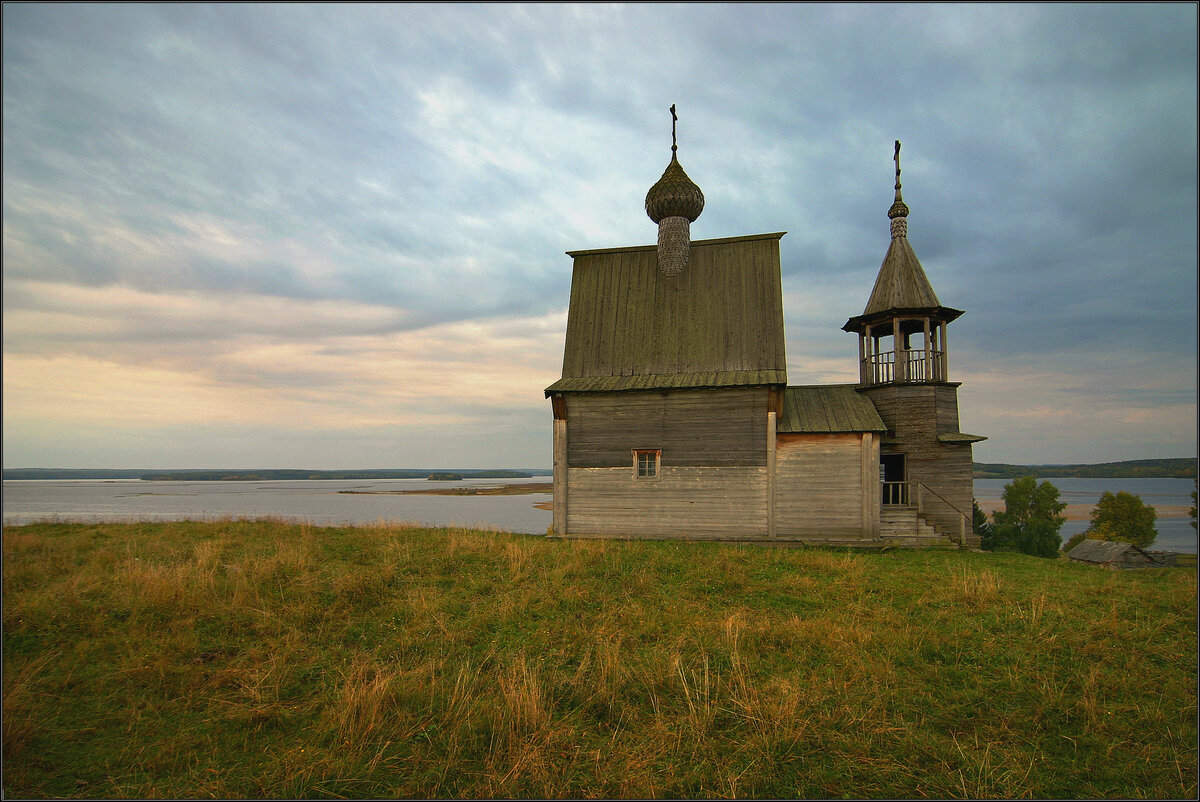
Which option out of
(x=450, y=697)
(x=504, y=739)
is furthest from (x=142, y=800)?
(x=504, y=739)

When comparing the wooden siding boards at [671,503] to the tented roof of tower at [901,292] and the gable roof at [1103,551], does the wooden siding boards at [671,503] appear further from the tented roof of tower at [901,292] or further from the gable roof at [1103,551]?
the gable roof at [1103,551]

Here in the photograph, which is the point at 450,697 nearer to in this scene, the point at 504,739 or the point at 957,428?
the point at 504,739

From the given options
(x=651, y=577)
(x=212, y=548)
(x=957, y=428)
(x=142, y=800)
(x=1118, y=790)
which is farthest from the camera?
(x=957, y=428)

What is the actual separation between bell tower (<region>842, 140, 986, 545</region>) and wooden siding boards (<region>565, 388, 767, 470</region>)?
492cm

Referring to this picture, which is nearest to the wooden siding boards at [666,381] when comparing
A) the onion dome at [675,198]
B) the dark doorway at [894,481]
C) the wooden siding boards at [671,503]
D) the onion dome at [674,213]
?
the wooden siding boards at [671,503]

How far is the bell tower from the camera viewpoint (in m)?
16.4

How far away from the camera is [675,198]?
1862cm

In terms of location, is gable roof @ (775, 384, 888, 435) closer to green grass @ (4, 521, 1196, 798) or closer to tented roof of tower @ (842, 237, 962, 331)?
tented roof of tower @ (842, 237, 962, 331)

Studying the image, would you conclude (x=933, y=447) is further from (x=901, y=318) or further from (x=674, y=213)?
(x=674, y=213)

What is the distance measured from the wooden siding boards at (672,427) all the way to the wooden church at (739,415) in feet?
0.14

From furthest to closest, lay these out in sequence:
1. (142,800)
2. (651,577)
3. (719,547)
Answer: (719,547) → (651,577) → (142,800)

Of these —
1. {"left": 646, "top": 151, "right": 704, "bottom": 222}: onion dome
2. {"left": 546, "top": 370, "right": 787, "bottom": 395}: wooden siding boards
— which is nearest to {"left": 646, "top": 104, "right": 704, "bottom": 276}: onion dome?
{"left": 646, "top": 151, "right": 704, "bottom": 222}: onion dome

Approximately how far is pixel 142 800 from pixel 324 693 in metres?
1.69

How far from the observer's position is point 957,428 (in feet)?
55.4
